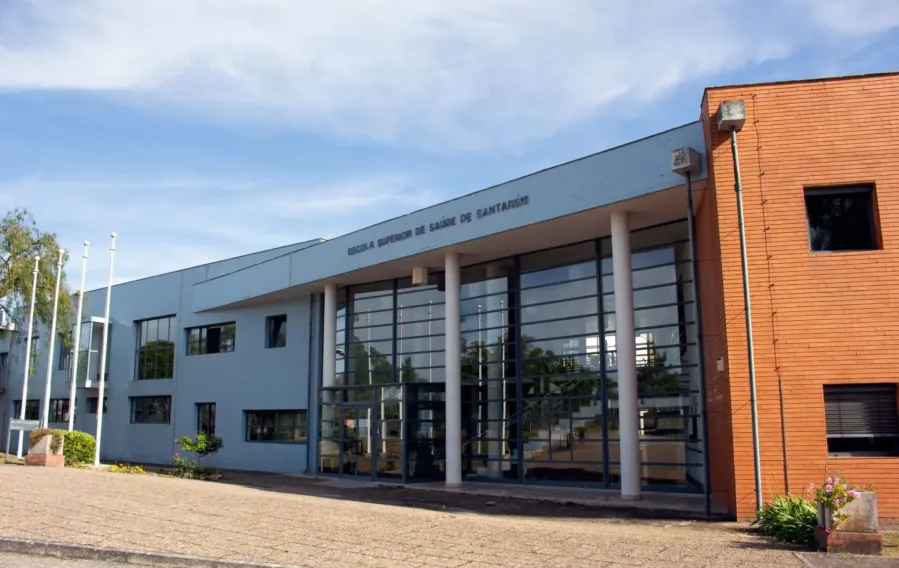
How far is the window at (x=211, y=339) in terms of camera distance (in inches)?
1176

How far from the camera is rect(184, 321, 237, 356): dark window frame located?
29781 millimetres

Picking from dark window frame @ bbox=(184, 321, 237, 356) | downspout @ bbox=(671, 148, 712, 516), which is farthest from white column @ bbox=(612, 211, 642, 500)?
dark window frame @ bbox=(184, 321, 237, 356)

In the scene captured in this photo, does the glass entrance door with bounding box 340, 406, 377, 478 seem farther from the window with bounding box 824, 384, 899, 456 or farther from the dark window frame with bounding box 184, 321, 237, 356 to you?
the window with bounding box 824, 384, 899, 456

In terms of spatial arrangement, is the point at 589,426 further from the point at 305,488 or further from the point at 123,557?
the point at 123,557

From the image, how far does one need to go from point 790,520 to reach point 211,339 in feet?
81.5

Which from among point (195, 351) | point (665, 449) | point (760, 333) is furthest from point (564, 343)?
point (195, 351)

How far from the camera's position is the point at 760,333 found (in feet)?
41.3

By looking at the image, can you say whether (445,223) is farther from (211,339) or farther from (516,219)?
(211,339)

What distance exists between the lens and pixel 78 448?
24.7 meters

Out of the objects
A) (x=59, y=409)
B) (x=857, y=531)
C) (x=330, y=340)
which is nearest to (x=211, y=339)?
(x=330, y=340)

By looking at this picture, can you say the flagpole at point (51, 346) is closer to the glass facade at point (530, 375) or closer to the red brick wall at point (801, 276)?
the glass facade at point (530, 375)

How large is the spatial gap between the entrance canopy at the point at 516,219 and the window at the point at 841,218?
6.39ft

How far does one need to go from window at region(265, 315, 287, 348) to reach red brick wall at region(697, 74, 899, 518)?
57.8ft

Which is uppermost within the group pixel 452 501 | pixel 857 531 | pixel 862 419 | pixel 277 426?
pixel 862 419
